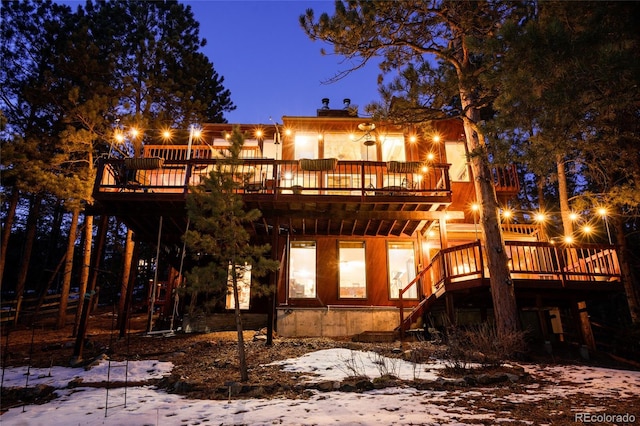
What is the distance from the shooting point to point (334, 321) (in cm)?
1211

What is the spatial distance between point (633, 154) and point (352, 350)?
10847mm

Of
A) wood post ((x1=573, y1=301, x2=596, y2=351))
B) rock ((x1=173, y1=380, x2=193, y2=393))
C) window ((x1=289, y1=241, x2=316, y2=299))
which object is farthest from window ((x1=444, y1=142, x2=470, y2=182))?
rock ((x1=173, y1=380, x2=193, y2=393))

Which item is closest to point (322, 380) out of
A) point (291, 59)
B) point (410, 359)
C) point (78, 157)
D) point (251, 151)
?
point (410, 359)

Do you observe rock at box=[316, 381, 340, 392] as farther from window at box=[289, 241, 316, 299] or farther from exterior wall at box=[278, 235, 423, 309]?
window at box=[289, 241, 316, 299]

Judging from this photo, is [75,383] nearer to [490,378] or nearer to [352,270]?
[490,378]

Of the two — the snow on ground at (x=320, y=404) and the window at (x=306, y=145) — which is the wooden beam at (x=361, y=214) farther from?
the snow on ground at (x=320, y=404)

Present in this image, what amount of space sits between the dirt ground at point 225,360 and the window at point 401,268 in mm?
3878

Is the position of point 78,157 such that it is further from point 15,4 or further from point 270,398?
point 270,398

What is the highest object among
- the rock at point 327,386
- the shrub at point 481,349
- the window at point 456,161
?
the window at point 456,161

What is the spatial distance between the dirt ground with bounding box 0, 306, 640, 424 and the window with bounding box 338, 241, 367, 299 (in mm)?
3663

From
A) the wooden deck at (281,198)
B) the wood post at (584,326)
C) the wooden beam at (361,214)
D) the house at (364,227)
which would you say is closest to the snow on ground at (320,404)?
the house at (364,227)

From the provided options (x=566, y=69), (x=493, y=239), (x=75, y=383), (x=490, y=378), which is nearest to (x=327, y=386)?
(x=490, y=378)

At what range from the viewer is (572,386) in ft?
18.8

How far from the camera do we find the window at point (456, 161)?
14234 millimetres
